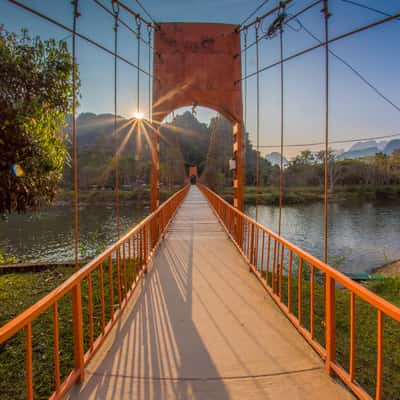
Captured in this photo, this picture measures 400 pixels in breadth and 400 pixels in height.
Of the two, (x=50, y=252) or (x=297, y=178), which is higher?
(x=297, y=178)

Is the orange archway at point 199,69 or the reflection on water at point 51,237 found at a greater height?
the orange archway at point 199,69

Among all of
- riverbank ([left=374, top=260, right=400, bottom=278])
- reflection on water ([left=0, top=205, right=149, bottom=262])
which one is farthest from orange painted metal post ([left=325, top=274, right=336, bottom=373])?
riverbank ([left=374, top=260, right=400, bottom=278])

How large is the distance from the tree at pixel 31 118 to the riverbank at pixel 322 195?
93.3ft

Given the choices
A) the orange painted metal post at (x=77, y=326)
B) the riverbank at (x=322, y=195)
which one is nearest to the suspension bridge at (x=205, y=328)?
the orange painted metal post at (x=77, y=326)

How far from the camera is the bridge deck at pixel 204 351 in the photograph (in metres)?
1.73

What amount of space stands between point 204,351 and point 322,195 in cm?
4024

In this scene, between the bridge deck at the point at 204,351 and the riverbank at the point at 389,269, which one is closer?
the bridge deck at the point at 204,351

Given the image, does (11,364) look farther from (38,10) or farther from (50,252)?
(50,252)

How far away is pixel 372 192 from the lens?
3969 centimetres

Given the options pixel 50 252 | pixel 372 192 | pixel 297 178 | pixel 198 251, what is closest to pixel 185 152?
pixel 297 178

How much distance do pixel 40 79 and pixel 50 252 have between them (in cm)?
1072

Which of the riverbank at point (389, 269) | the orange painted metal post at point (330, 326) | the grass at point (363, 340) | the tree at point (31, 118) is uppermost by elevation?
the tree at point (31, 118)

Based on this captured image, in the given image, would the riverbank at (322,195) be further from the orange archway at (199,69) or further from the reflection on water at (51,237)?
the orange archway at (199,69)

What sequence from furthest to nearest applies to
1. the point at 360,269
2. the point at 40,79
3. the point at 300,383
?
the point at 360,269 < the point at 40,79 < the point at 300,383
